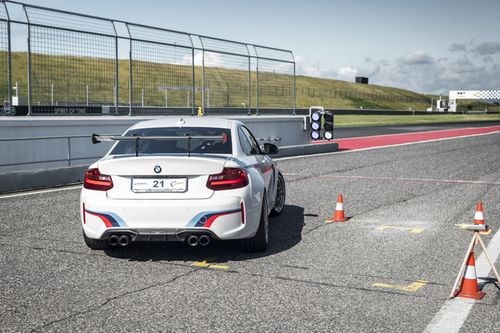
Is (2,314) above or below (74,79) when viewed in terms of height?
below

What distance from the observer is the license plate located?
269 inches

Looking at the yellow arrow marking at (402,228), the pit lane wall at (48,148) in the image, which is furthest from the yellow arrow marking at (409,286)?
the pit lane wall at (48,148)

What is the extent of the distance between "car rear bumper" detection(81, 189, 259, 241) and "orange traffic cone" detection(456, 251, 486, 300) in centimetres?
227

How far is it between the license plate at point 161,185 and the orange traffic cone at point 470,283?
2729 millimetres

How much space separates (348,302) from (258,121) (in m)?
17.3

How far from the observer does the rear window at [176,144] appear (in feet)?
24.9

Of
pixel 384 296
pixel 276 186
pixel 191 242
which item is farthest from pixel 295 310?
pixel 276 186

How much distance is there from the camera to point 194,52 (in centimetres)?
1984

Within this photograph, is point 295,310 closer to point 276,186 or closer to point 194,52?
point 276,186

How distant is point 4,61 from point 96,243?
7.63 metres

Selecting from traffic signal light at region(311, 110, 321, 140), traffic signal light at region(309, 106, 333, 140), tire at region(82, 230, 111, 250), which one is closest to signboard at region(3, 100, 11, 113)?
tire at region(82, 230, 111, 250)

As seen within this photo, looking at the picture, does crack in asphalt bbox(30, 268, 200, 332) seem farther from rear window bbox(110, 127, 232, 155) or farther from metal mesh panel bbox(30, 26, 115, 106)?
metal mesh panel bbox(30, 26, 115, 106)

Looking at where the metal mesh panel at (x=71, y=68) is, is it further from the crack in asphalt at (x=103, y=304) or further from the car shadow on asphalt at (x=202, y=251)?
the crack in asphalt at (x=103, y=304)

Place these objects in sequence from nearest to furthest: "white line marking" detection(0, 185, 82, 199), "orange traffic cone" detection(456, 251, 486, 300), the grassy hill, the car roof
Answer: "orange traffic cone" detection(456, 251, 486, 300), the car roof, "white line marking" detection(0, 185, 82, 199), the grassy hill
